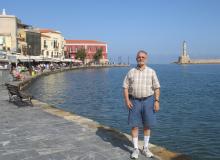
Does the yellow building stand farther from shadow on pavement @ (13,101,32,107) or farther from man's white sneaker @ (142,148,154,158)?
man's white sneaker @ (142,148,154,158)

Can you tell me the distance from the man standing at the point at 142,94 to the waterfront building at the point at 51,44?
9245 cm

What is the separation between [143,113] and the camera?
22.9 feet

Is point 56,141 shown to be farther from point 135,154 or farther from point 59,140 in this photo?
point 135,154

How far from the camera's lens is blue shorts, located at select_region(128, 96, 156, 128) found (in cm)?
691

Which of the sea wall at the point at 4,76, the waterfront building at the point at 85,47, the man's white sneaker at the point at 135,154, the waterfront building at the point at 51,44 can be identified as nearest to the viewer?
the man's white sneaker at the point at 135,154

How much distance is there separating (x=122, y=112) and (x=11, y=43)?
57364mm

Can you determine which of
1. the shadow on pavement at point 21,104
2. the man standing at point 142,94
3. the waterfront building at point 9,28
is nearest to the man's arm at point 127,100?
the man standing at point 142,94

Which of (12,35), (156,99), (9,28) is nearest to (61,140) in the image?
(156,99)

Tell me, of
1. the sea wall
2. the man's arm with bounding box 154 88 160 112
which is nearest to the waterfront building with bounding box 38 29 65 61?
the sea wall

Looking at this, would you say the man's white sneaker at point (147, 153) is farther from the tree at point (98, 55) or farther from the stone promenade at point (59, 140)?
the tree at point (98, 55)

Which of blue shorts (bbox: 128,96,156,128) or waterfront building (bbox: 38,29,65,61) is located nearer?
blue shorts (bbox: 128,96,156,128)

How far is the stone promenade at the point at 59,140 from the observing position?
280 inches

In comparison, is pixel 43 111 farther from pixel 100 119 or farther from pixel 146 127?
pixel 146 127

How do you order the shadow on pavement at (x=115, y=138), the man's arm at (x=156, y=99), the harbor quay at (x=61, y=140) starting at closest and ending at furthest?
the man's arm at (x=156, y=99)
the harbor quay at (x=61, y=140)
the shadow on pavement at (x=115, y=138)
